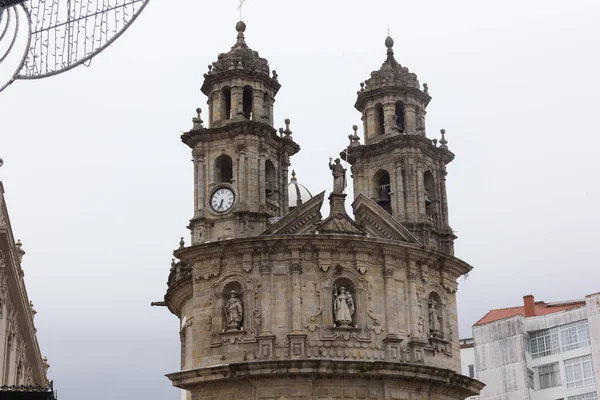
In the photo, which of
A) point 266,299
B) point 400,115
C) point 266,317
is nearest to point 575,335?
point 400,115

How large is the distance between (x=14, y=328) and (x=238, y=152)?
10522 mm

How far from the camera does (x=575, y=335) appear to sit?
5772cm

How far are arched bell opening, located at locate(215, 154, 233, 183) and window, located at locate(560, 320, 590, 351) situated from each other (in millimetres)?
25992

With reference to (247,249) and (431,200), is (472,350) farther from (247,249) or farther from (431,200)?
(247,249)

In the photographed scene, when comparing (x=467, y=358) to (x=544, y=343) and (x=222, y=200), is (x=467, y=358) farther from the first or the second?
(x=222, y=200)

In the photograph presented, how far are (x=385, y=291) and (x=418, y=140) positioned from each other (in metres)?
7.06

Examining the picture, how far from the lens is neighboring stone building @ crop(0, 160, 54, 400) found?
22.5m

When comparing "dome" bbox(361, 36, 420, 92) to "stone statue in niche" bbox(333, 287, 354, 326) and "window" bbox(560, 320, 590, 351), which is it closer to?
"stone statue in niche" bbox(333, 287, 354, 326)

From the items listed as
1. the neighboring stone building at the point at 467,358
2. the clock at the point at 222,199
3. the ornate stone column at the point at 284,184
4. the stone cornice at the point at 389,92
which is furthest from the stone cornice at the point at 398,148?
the neighboring stone building at the point at 467,358

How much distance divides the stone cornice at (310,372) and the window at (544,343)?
23.6m

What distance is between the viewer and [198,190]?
129ft

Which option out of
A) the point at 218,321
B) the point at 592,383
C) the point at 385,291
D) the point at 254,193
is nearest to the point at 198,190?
the point at 254,193

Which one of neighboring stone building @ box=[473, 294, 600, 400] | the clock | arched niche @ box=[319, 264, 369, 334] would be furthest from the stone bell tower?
neighboring stone building @ box=[473, 294, 600, 400]

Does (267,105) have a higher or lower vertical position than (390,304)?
higher
